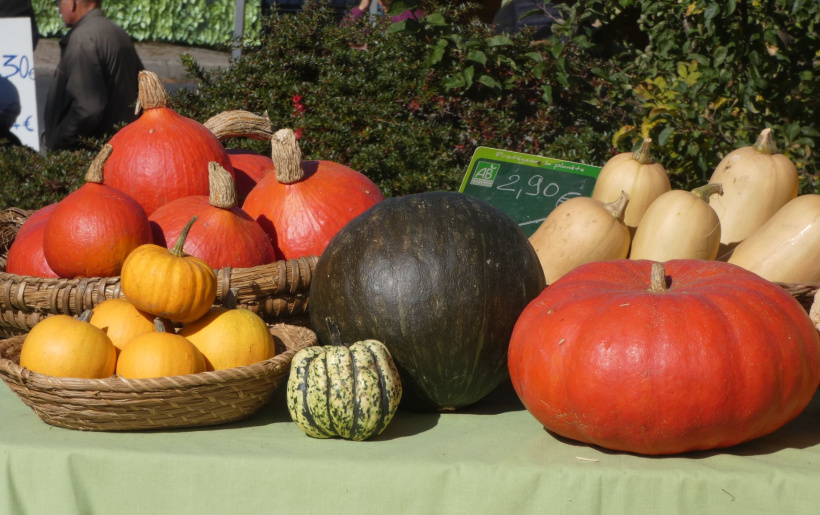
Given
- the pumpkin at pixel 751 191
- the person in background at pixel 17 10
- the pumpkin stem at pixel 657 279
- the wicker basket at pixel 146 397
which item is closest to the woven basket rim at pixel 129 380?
the wicker basket at pixel 146 397

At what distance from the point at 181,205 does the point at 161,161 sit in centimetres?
25

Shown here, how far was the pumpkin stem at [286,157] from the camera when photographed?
8.27ft

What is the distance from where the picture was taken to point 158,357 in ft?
5.75

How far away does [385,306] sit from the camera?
1.94m

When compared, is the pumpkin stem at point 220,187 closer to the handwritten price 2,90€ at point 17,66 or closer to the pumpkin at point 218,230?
the pumpkin at point 218,230

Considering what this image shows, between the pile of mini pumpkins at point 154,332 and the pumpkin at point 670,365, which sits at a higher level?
the pumpkin at point 670,365

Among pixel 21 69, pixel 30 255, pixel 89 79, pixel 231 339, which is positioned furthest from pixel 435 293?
pixel 21 69

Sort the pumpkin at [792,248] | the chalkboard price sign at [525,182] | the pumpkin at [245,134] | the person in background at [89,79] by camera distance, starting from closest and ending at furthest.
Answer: the pumpkin at [792,248]
the pumpkin at [245,134]
the chalkboard price sign at [525,182]
the person in background at [89,79]

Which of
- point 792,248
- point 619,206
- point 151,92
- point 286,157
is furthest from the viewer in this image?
point 151,92

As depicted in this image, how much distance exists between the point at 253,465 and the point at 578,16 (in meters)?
3.35

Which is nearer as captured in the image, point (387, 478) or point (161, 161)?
point (387, 478)

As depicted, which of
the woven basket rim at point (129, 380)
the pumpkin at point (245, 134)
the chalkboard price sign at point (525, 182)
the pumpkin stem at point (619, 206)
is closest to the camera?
the woven basket rim at point (129, 380)

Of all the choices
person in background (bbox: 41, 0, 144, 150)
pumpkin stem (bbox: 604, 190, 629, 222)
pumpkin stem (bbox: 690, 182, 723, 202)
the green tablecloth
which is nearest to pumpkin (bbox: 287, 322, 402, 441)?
the green tablecloth

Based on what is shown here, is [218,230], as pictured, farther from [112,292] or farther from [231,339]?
[231,339]
